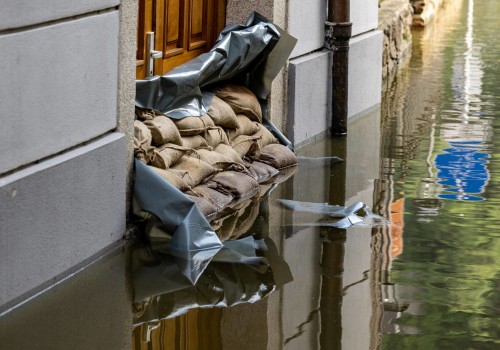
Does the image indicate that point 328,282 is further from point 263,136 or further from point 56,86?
point 263,136

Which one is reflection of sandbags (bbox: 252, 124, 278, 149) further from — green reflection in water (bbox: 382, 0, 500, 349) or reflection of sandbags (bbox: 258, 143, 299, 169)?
green reflection in water (bbox: 382, 0, 500, 349)

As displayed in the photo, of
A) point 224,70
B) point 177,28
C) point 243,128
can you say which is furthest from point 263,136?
point 177,28

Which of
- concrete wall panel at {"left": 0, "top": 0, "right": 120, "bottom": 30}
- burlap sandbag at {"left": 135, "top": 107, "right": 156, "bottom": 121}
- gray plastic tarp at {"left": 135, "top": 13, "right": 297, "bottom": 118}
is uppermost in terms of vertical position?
concrete wall panel at {"left": 0, "top": 0, "right": 120, "bottom": 30}

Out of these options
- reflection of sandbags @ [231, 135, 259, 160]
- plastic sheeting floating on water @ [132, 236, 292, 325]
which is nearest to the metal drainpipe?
reflection of sandbags @ [231, 135, 259, 160]

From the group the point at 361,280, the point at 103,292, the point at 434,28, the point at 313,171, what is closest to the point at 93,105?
the point at 103,292

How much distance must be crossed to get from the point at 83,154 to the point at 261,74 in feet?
11.0

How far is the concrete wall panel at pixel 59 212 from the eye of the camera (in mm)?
5832

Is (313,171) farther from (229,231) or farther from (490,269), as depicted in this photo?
(490,269)

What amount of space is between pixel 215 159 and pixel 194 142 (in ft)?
0.67

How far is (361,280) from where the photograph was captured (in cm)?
668

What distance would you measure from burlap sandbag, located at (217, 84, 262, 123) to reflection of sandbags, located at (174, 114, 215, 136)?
673 millimetres

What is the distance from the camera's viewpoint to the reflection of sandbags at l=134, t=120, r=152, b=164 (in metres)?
7.45

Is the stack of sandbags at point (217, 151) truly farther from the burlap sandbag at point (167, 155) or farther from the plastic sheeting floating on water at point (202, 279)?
the plastic sheeting floating on water at point (202, 279)

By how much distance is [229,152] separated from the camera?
8766 mm
